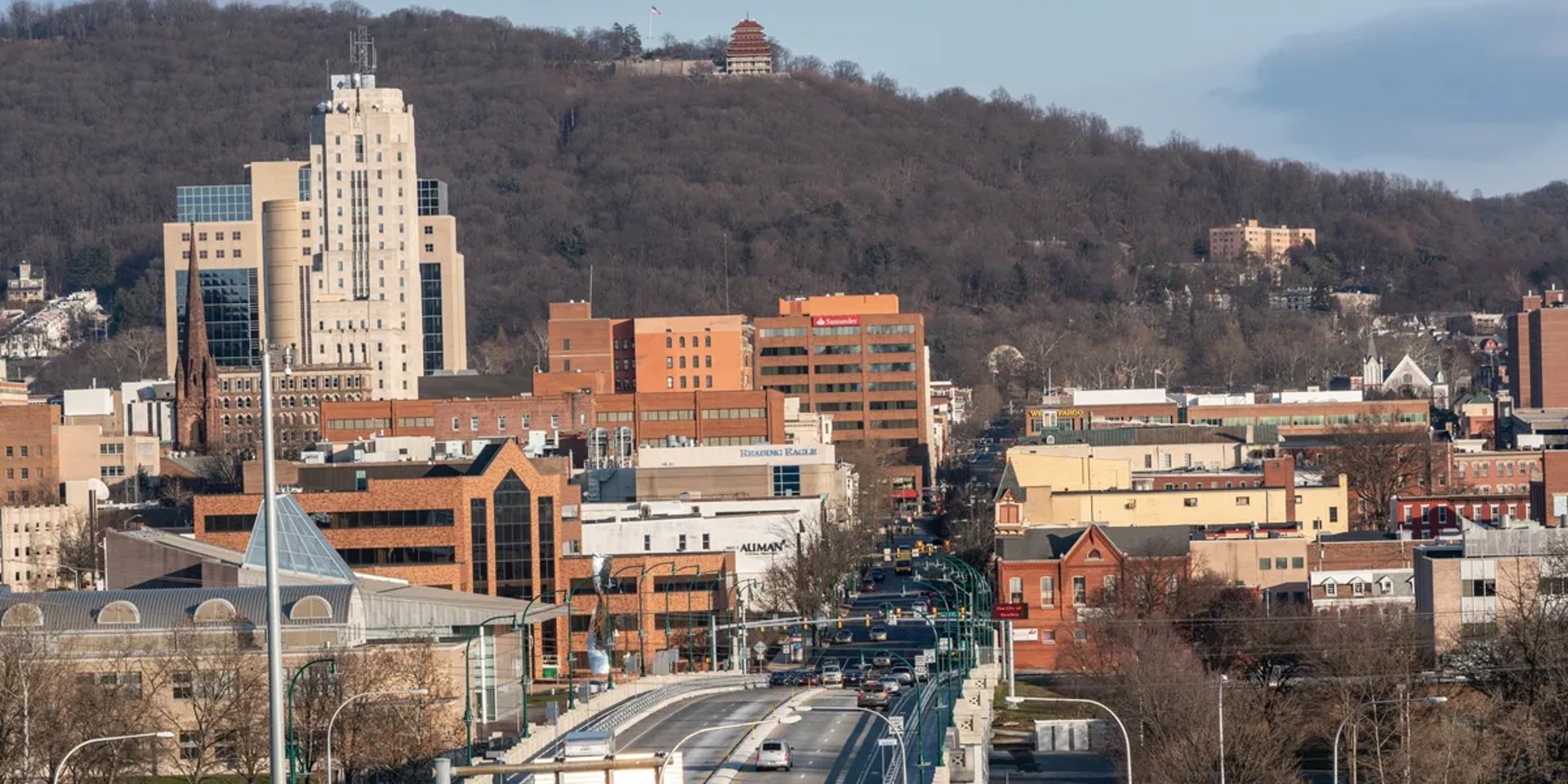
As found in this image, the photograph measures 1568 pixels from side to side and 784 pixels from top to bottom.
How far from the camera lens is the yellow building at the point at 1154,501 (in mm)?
144125

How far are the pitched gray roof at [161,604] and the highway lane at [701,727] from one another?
410 inches

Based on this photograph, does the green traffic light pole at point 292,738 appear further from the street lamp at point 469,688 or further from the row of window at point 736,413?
the row of window at point 736,413

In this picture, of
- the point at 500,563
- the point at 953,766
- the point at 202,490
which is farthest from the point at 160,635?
the point at 202,490

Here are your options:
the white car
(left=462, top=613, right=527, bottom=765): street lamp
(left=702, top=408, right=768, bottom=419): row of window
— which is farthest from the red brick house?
(left=702, top=408, right=768, bottom=419): row of window

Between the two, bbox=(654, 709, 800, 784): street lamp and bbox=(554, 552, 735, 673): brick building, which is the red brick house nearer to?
bbox=(554, 552, 735, 673): brick building

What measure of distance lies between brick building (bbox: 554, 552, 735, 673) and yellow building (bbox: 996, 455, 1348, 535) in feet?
59.5

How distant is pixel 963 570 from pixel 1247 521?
3273cm

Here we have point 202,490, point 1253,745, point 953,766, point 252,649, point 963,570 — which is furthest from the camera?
point 202,490

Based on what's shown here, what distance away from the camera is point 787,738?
82.1 meters

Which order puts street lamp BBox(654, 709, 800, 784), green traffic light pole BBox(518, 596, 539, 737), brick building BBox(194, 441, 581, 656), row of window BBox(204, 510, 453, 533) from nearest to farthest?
green traffic light pole BBox(518, 596, 539, 737) < street lamp BBox(654, 709, 800, 784) < row of window BBox(204, 510, 453, 533) < brick building BBox(194, 441, 581, 656)

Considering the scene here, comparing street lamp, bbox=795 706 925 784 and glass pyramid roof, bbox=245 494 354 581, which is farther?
glass pyramid roof, bbox=245 494 354 581

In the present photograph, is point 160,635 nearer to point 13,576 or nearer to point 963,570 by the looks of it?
point 963,570

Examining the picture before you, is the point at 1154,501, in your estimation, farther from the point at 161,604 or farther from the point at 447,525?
the point at 161,604

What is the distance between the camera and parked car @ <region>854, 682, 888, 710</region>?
3701 inches
